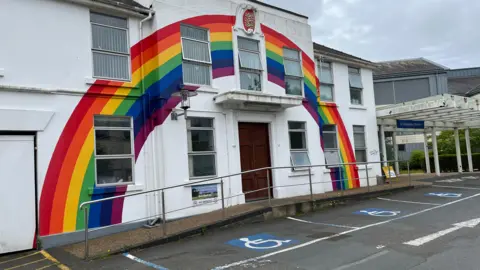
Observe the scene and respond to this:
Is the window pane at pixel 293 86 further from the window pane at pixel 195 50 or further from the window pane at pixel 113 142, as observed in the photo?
the window pane at pixel 113 142

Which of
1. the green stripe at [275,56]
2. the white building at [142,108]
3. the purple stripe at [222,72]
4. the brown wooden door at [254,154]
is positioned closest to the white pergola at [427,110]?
the white building at [142,108]

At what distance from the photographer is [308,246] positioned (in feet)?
24.8

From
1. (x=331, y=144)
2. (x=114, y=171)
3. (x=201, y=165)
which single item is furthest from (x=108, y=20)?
(x=331, y=144)

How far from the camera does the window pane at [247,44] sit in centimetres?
1250

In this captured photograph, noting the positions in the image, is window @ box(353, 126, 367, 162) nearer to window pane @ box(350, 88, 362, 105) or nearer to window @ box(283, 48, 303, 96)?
window pane @ box(350, 88, 362, 105)

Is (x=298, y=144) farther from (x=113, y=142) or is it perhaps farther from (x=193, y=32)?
(x=113, y=142)

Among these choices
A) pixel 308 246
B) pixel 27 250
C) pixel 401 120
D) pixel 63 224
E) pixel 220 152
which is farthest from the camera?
pixel 401 120

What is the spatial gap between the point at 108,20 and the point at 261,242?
664 centimetres

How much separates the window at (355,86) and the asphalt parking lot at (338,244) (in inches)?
259

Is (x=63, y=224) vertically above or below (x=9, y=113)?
below

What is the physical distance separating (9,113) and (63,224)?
2622mm

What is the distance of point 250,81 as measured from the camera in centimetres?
1262

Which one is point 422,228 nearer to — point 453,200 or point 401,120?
point 453,200

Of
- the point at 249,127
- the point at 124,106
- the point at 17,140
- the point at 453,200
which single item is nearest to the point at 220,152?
Answer: the point at 249,127
